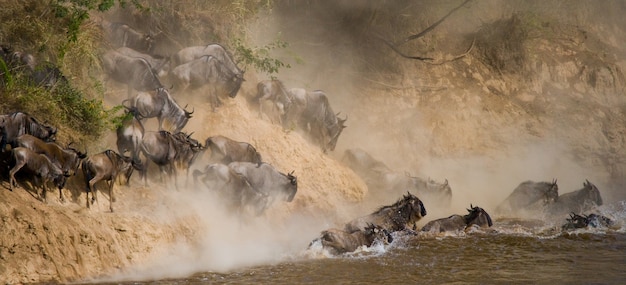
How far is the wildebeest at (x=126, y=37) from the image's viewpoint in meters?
15.8

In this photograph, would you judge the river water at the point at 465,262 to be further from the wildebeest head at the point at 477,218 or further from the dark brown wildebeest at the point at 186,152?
the dark brown wildebeest at the point at 186,152

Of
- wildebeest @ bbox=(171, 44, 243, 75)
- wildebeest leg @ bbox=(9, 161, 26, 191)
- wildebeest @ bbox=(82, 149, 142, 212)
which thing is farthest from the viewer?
wildebeest @ bbox=(171, 44, 243, 75)

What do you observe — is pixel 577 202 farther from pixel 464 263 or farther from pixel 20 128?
pixel 20 128

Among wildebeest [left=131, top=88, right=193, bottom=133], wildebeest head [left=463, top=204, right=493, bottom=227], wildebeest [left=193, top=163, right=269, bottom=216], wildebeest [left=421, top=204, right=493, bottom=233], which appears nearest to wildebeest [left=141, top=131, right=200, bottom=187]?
Result: wildebeest [left=193, top=163, right=269, bottom=216]

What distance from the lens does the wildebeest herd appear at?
10688mm

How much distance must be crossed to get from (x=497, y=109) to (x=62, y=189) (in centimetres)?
1546

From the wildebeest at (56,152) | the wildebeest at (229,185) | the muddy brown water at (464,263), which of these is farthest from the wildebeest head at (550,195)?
the wildebeest at (56,152)

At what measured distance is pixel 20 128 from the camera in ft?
34.6

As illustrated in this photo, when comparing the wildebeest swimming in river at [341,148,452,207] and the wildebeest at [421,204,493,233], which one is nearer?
the wildebeest at [421,204,493,233]

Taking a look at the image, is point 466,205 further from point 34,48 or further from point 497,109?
point 34,48

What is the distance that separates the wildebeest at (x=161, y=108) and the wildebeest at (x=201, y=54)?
1.85 m

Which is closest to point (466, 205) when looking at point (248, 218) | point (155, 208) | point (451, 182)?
point (451, 182)

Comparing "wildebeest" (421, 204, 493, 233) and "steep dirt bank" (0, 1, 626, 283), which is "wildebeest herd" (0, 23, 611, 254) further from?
"steep dirt bank" (0, 1, 626, 283)

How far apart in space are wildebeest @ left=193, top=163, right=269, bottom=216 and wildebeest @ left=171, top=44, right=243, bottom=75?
3405 millimetres
